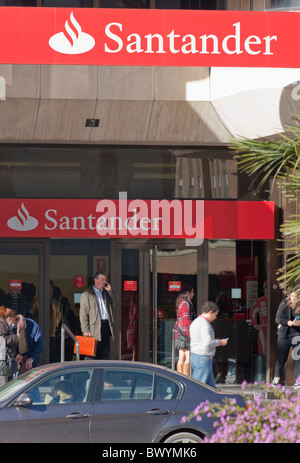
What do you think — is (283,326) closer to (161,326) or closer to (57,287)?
(161,326)

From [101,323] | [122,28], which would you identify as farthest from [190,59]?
[101,323]

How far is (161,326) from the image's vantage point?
17016 mm

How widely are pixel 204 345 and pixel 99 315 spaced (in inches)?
127

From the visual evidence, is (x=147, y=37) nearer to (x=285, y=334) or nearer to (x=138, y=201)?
(x=138, y=201)

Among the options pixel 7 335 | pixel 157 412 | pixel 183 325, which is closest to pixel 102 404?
pixel 157 412

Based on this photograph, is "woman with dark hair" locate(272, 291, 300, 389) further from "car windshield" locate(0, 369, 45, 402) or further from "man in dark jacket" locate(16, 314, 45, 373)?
"car windshield" locate(0, 369, 45, 402)

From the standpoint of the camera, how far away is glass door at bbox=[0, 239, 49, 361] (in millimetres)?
16656

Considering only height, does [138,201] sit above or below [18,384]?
above

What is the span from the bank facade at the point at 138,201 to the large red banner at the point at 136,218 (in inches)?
0.7

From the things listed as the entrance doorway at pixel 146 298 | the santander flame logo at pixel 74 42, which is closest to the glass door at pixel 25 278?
the entrance doorway at pixel 146 298

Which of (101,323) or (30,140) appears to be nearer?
(101,323)

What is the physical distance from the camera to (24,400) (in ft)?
29.8

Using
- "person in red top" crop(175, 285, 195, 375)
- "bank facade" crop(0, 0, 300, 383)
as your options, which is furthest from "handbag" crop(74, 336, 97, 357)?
"bank facade" crop(0, 0, 300, 383)

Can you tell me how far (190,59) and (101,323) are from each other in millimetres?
4672
